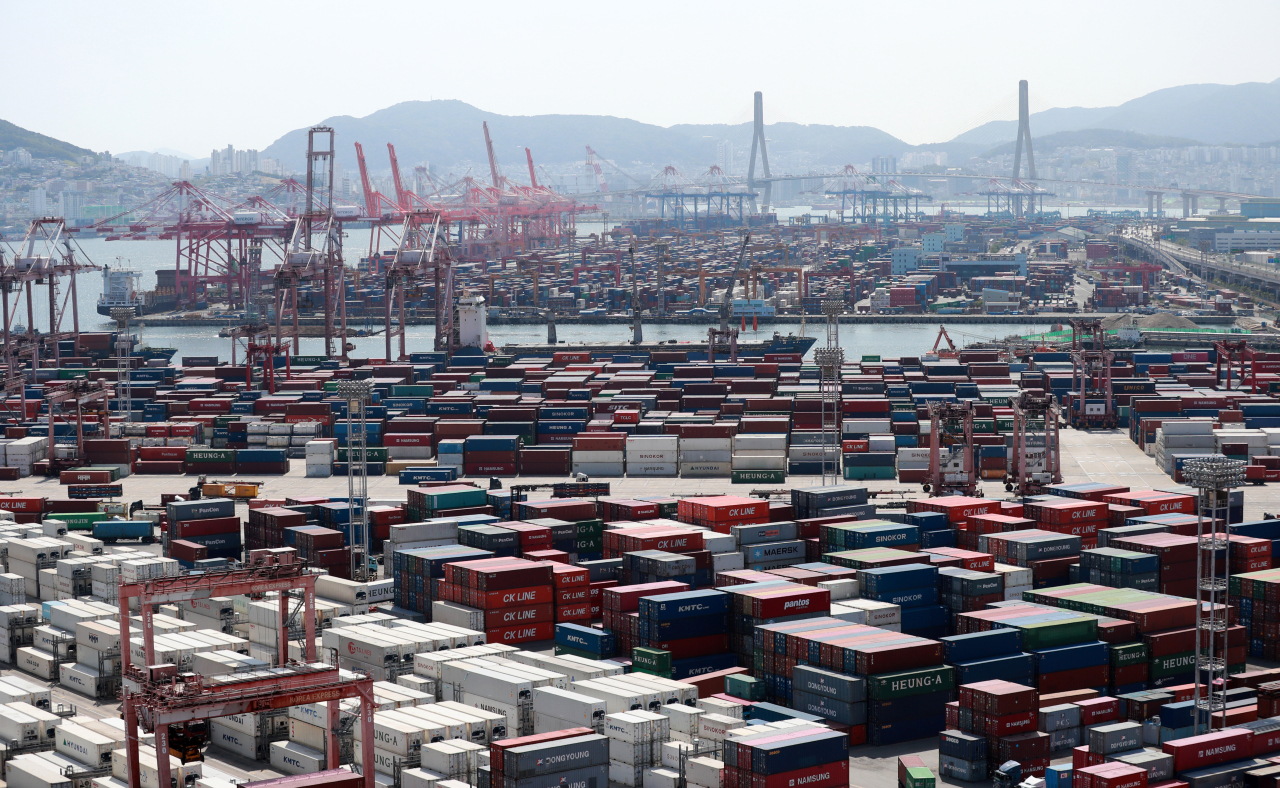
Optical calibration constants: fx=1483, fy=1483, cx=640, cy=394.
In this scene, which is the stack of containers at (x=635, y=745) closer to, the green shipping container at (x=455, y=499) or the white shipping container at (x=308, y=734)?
the white shipping container at (x=308, y=734)

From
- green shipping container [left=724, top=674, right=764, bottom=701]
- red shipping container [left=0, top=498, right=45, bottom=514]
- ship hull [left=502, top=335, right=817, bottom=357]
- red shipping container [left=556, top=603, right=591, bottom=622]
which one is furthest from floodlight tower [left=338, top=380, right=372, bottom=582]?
ship hull [left=502, top=335, right=817, bottom=357]

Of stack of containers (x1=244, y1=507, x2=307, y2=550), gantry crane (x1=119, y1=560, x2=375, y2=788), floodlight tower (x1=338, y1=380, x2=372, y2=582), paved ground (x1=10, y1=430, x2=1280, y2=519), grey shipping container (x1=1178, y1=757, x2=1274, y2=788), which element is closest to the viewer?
gantry crane (x1=119, y1=560, x2=375, y2=788)

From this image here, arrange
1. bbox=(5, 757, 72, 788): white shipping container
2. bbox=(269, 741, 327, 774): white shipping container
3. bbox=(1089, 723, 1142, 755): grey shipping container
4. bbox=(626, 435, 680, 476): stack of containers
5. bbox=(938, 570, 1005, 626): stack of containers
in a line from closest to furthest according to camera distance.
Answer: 1. bbox=(5, 757, 72, 788): white shipping container
2. bbox=(1089, 723, 1142, 755): grey shipping container
3. bbox=(269, 741, 327, 774): white shipping container
4. bbox=(938, 570, 1005, 626): stack of containers
5. bbox=(626, 435, 680, 476): stack of containers

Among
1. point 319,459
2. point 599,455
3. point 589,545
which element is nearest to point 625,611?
point 589,545

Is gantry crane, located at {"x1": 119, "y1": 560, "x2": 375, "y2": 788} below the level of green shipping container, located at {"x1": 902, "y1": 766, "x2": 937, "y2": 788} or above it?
above

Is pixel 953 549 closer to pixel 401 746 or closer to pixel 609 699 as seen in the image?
pixel 609 699

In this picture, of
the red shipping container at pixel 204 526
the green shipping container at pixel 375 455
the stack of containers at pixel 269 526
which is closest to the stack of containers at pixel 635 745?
the stack of containers at pixel 269 526

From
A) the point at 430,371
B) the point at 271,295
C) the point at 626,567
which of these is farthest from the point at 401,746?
the point at 271,295

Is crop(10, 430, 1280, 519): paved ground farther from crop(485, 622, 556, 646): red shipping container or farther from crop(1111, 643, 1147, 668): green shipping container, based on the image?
crop(1111, 643, 1147, 668): green shipping container
